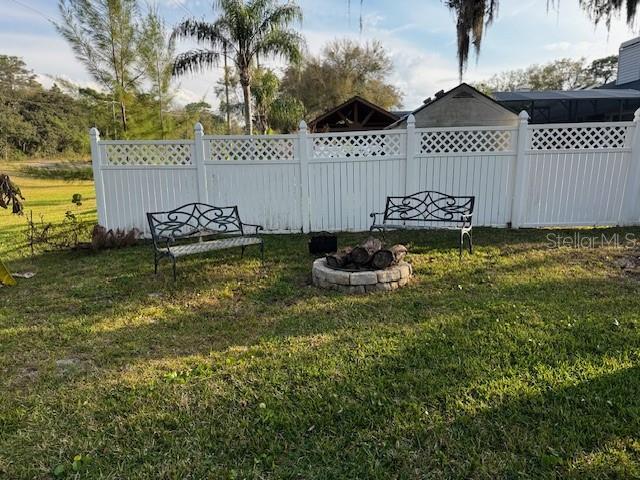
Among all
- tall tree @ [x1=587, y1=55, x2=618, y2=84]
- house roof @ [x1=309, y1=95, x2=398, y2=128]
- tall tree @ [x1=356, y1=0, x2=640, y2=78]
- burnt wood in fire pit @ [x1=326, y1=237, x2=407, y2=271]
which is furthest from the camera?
tall tree @ [x1=587, y1=55, x2=618, y2=84]

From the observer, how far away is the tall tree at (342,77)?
24.6m

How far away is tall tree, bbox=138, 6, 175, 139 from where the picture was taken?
424 inches

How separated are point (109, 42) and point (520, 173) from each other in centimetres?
1015

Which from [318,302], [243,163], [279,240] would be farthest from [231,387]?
[243,163]

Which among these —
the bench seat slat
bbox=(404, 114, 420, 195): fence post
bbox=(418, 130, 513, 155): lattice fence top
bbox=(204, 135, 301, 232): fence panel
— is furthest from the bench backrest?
the bench seat slat

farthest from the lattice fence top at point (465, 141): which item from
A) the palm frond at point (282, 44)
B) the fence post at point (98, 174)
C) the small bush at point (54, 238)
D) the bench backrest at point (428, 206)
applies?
the palm frond at point (282, 44)

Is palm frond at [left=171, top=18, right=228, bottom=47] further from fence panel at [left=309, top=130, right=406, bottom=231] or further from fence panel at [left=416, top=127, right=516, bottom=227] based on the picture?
fence panel at [left=416, top=127, right=516, bottom=227]

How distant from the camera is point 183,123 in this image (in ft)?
44.0

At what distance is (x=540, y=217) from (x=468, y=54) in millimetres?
2663

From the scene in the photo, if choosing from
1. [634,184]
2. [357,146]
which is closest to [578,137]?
[634,184]

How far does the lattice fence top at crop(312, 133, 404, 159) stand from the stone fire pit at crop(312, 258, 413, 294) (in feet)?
8.82

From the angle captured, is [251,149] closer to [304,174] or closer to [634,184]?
[304,174]

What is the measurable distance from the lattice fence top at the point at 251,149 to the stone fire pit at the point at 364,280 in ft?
9.04

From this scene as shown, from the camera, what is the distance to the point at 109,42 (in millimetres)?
10430
